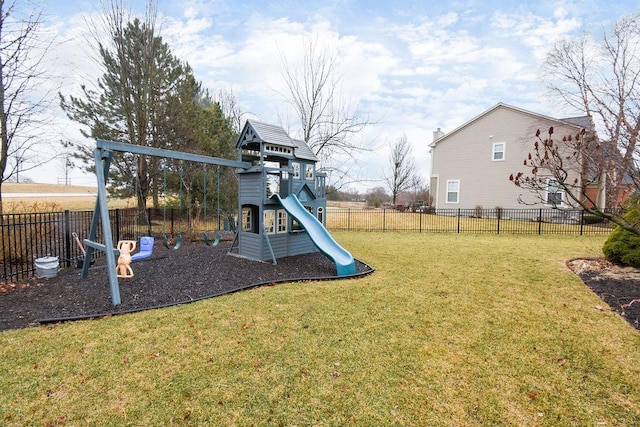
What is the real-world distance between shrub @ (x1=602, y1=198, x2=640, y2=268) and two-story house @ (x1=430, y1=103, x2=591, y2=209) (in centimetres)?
1127

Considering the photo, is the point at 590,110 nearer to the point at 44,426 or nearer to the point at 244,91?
the point at 244,91

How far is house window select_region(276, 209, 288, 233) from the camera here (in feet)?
27.6

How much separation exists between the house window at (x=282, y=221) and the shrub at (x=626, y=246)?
862 cm

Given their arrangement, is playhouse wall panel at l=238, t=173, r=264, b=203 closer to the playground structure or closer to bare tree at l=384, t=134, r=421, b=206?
the playground structure

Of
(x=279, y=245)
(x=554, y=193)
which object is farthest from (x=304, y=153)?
(x=554, y=193)

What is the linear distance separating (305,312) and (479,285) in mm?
3785

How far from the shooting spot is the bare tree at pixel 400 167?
33.0m

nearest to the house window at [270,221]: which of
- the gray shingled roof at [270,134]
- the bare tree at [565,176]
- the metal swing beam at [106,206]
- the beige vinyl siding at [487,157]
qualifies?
the gray shingled roof at [270,134]

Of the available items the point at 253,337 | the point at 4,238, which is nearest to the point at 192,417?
the point at 253,337

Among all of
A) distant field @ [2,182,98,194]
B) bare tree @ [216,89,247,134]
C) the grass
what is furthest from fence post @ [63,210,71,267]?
distant field @ [2,182,98,194]

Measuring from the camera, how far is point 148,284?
5.82 metres

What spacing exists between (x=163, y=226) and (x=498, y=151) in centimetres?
2139

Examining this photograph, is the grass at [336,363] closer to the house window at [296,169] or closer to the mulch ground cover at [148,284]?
the mulch ground cover at [148,284]

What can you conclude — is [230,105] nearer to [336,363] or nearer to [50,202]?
[50,202]
